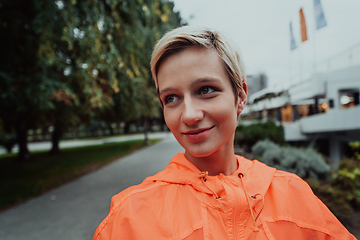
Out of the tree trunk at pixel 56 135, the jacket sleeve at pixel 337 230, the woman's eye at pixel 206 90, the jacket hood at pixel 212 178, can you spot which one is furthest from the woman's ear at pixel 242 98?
the tree trunk at pixel 56 135

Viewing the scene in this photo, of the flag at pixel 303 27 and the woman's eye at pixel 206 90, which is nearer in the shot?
the woman's eye at pixel 206 90

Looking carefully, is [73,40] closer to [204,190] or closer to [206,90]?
[206,90]

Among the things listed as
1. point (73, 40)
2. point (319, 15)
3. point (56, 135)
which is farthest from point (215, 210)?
point (56, 135)

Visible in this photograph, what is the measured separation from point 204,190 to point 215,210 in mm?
103

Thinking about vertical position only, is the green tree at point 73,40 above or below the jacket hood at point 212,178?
above

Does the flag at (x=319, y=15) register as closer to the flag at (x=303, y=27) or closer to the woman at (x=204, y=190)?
the flag at (x=303, y=27)

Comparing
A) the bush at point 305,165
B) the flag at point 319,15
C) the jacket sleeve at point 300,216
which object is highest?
the flag at point 319,15

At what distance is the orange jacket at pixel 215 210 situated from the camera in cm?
91

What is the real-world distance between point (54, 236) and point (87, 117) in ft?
30.9

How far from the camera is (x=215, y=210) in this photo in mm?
958

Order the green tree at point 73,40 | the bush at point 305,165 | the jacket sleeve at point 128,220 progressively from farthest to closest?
the bush at point 305,165 < the green tree at point 73,40 < the jacket sleeve at point 128,220

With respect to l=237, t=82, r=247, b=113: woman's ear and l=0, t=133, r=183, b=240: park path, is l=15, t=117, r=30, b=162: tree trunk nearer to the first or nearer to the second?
l=0, t=133, r=183, b=240: park path

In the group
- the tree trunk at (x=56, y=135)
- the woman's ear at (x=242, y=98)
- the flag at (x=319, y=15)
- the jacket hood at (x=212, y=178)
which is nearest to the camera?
the jacket hood at (x=212, y=178)

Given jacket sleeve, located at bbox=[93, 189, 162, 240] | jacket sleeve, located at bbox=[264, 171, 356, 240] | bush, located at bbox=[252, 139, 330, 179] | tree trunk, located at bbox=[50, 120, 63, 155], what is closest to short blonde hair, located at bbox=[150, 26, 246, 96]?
jacket sleeve, located at bbox=[264, 171, 356, 240]
